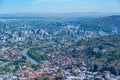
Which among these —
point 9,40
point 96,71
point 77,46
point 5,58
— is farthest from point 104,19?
point 96,71

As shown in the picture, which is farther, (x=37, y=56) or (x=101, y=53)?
(x=37, y=56)

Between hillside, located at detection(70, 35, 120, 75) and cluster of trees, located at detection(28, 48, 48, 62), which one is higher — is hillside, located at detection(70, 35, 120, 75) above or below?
above

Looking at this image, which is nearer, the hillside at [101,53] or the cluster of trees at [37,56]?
the hillside at [101,53]

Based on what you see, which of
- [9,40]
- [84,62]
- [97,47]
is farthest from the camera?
[9,40]

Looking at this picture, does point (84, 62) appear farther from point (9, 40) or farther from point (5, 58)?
point (9, 40)

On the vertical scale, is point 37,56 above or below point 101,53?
below

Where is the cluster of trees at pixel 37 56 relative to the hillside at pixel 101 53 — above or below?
below

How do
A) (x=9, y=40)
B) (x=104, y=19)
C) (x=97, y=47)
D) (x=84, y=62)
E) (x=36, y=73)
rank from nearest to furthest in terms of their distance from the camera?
(x=36, y=73)
(x=84, y=62)
(x=97, y=47)
(x=9, y=40)
(x=104, y=19)

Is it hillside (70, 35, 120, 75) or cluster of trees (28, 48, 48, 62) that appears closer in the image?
hillside (70, 35, 120, 75)
